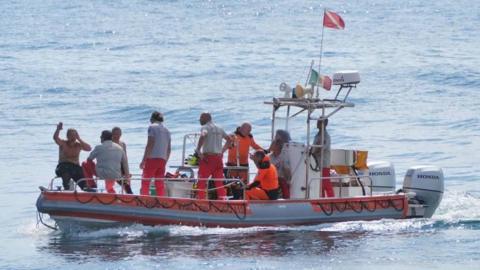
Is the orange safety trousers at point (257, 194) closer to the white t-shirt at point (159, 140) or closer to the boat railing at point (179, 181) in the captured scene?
the boat railing at point (179, 181)

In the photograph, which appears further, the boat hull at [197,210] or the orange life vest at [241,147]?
→ the orange life vest at [241,147]

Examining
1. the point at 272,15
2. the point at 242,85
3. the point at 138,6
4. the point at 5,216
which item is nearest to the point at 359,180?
the point at 5,216

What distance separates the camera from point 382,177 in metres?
19.9

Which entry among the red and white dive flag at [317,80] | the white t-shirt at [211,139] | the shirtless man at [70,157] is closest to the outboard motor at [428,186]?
the red and white dive flag at [317,80]

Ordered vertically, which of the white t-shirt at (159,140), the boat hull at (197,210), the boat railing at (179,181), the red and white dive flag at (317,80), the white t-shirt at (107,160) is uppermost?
the red and white dive flag at (317,80)

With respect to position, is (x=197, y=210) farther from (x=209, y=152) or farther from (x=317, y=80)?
(x=317, y=80)

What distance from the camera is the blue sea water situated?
17.2 metres

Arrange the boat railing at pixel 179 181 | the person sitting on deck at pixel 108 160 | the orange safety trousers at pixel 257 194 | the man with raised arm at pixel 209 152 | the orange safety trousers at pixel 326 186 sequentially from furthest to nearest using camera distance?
the orange safety trousers at pixel 326 186, the orange safety trousers at pixel 257 194, the man with raised arm at pixel 209 152, the person sitting on deck at pixel 108 160, the boat railing at pixel 179 181

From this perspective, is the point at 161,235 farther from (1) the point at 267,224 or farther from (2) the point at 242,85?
(2) the point at 242,85

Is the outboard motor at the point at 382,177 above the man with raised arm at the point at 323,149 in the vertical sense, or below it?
below

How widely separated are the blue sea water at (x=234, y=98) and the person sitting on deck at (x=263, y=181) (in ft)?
1.69

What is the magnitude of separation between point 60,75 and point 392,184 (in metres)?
25.0

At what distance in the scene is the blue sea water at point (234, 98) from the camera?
56.3 ft

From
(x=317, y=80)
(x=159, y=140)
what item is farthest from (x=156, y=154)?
(x=317, y=80)
